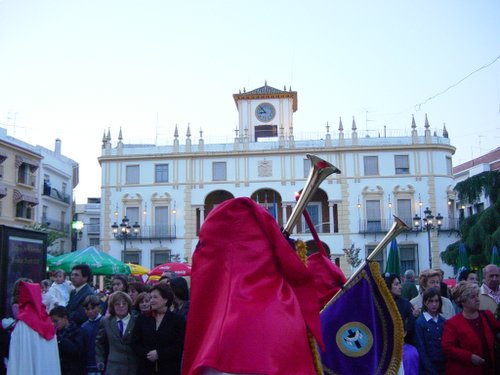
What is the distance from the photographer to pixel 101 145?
40.9m

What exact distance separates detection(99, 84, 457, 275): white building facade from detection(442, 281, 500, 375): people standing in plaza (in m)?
32.6

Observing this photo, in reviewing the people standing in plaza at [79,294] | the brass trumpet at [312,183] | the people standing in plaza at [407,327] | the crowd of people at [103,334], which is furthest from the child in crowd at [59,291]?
the brass trumpet at [312,183]

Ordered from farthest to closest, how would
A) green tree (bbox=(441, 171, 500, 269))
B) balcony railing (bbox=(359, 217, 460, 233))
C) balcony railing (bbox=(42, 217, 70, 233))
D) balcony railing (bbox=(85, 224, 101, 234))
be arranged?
balcony railing (bbox=(85, 224, 101, 234)) → balcony railing (bbox=(42, 217, 70, 233)) → balcony railing (bbox=(359, 217, 460, 233)) → green tree (bbox=(441, 171, 500, 269))

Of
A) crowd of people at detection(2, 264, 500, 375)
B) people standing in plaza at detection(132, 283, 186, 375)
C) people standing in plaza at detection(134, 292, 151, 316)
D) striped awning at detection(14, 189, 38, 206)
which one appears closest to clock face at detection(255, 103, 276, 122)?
striped awning at detection(14, 189, 38, 206)

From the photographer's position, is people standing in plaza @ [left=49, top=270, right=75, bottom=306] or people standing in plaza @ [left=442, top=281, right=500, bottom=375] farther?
people standing in plaza @ [left=49, top=270, right=75, bottom=306]

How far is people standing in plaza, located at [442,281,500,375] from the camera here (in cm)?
554

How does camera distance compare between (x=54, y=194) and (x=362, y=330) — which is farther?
(x=54, y=194)

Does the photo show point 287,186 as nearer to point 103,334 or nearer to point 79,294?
point 79,294

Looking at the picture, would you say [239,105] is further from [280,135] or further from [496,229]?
[496,229]

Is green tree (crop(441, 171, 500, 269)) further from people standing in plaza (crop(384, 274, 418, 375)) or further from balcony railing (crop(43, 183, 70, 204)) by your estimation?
balcony railing (crop(43, 183, 70, 204))

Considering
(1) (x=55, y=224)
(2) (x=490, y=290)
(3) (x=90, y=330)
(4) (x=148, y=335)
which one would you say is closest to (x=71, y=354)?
(3) (x=90, y=330)

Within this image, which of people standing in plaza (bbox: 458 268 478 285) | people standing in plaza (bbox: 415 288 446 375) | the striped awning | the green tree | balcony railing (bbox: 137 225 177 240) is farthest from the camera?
balcony railing (bbox: 137 225 177 240)

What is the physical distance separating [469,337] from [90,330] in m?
3.84

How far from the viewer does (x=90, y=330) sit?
644 cm
